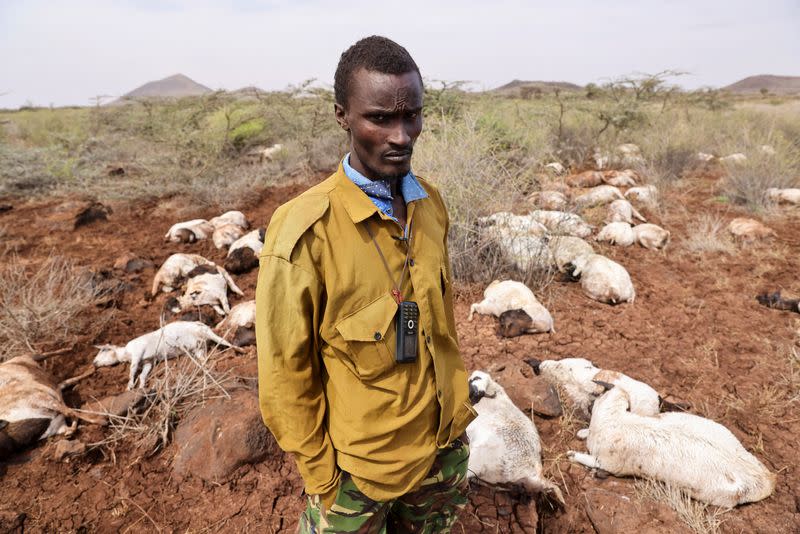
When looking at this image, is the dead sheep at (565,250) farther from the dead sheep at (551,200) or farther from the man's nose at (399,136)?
the man's nose at (399,136)

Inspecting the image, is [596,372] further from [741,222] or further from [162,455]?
[741,222]

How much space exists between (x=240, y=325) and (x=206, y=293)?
2.61ft

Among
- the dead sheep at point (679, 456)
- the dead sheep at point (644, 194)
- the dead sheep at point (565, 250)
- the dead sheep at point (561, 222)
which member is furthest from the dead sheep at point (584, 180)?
the dead sheep at point (679, 456)

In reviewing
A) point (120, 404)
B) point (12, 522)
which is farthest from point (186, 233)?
point (12, 522)

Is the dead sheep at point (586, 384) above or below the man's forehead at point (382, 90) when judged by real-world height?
below

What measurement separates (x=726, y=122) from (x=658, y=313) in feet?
37.6

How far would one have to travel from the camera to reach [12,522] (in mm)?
2359

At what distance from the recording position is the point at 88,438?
2.89 meters

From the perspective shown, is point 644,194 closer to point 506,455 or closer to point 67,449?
point 506,455

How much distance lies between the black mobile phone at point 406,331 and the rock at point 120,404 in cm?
252

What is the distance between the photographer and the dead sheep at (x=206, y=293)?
14.7 ft

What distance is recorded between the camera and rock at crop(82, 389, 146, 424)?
2.99 m

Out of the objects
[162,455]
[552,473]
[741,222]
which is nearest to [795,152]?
[741,222]

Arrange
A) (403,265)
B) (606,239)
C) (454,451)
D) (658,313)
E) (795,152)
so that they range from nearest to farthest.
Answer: (403,265) < (454,451) < (658,313) < (606,239) < (795,152)
